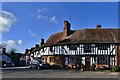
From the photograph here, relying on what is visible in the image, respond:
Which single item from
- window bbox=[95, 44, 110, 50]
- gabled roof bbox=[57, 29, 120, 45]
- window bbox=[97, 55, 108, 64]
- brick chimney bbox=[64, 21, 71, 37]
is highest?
brick chimney bbox=[64, 21, 71, 37]

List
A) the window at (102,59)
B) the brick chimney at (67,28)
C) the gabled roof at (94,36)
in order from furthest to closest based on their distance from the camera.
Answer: the brick chimney at (67,28) → the gabled roof at (94,36) → the window at (102,59)

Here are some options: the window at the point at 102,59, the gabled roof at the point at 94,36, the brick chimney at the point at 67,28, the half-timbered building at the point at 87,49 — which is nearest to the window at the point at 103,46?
the half-timbered building at the point at 87,49

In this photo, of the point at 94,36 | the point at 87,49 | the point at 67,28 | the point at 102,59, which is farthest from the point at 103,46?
the point at 67,28

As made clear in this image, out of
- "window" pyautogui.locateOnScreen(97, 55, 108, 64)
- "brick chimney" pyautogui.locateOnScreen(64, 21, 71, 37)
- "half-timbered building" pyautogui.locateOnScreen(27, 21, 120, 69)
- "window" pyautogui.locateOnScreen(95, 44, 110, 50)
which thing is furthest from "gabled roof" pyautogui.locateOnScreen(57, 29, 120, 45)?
"window" pyautogui.locateOnScreen(97, 55, 108, 64)

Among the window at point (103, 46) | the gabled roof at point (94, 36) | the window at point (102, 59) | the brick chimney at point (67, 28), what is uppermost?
the brick chimney at point (67, 28)

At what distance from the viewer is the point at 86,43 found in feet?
154

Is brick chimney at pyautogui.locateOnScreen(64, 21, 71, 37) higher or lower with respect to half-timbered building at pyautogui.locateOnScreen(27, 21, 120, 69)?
higher

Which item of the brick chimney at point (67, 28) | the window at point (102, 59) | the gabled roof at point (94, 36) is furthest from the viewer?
the brick chimney at point (67, 28)

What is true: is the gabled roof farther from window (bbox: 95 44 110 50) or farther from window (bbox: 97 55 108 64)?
window (bbox: 97 55 108 64)

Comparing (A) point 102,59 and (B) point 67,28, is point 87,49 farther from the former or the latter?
(B) point 67,28

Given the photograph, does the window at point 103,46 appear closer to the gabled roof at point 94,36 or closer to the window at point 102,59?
the gabled roof at point 94,36

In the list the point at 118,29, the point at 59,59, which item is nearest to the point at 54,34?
the point at 59,59

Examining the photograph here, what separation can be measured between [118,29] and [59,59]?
13634 mm

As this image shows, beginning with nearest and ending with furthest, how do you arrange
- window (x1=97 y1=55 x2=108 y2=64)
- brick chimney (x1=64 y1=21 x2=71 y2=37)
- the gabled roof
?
window (x1=97 y1=55 x2=108 y2=64) → the gabled roof → brick chimney (x1=64 y1=21 x2=71 y2=37)
